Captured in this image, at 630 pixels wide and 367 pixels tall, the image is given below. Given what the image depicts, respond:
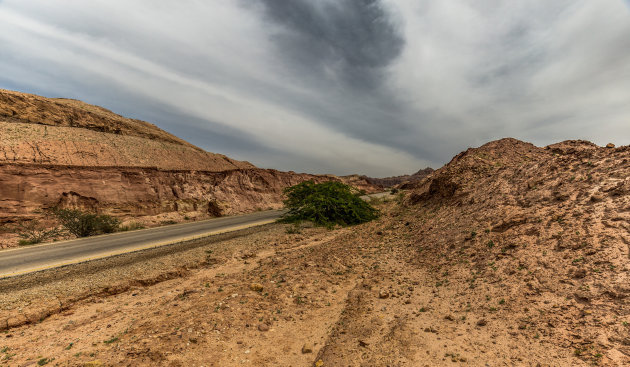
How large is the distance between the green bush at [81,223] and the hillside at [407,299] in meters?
10.3

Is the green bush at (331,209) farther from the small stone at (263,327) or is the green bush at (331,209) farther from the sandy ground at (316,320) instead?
the small stone at (263,327)

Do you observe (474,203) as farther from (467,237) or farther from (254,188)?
(254,188)

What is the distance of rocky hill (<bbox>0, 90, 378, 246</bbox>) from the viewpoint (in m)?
Result: 15.8

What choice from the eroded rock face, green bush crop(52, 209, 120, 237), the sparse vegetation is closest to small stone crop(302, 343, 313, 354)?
green bush crop(52, 209, 120, 237)

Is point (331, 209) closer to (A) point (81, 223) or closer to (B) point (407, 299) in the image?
(B) point (407, 299)

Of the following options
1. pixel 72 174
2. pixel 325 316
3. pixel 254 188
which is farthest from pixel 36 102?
pixel 325 316

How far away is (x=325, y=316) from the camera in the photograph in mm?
4141

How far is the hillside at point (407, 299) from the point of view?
2994 mm

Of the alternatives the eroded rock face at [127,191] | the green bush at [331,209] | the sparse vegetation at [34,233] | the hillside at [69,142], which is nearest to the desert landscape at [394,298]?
the green bush at [331,209]

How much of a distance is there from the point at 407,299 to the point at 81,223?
19.0 metres

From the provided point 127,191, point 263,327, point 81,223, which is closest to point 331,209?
point 263,327

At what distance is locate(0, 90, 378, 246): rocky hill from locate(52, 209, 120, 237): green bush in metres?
2.36

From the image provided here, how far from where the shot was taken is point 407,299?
4.48 meters

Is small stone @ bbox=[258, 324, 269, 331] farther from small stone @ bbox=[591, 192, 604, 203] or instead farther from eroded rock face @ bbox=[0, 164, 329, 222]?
eroded rock face @ bbox=[0, 164, 329, 222]
